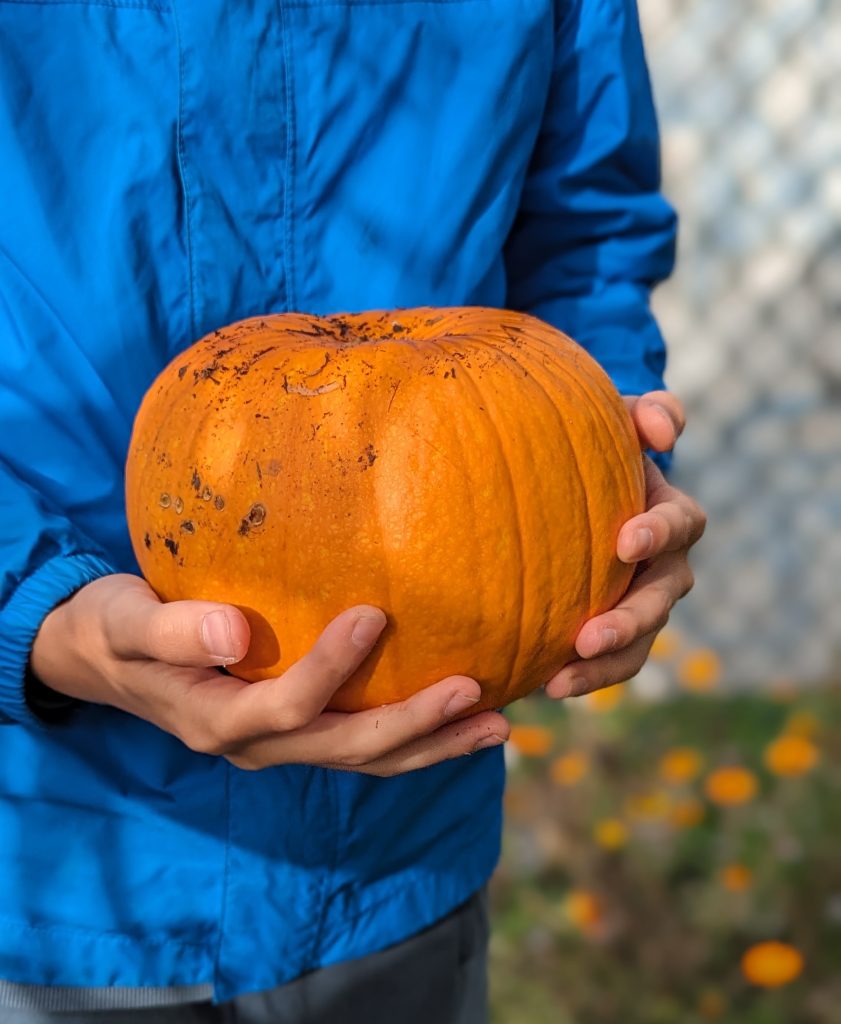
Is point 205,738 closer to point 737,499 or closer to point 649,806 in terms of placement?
point 649,806

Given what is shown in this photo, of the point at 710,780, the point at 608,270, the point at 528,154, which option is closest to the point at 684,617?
the point at 710,780

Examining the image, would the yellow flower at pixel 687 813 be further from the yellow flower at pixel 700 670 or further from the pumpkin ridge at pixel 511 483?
the pumpkin ridge at pixel 511 483

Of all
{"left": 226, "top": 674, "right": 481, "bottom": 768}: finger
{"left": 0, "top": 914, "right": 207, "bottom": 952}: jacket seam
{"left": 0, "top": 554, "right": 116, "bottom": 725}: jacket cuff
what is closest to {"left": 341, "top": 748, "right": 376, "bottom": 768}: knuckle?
{"left": 226, "top": 674, "right": 481, "bottom": 768}: finger

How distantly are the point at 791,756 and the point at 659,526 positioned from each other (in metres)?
2.30

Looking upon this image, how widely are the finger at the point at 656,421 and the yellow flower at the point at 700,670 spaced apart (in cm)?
254

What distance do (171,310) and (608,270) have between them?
0.69 metres

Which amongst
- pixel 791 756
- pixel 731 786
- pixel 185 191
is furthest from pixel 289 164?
pixel 791 756

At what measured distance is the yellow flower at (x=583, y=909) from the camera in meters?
2.86

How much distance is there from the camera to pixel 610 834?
121 inches

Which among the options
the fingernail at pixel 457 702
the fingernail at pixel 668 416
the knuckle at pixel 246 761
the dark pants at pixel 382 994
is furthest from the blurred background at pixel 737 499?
the fingernail at pixel 457 702

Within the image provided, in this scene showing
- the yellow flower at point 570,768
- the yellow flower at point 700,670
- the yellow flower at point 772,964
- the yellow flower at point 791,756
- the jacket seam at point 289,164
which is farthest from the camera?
the yellow flower at point 700,670

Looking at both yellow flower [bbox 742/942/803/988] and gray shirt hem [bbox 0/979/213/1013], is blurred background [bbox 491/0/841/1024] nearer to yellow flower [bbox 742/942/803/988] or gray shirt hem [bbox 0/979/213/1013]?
yellow flower [bbox 742/942/803/988]

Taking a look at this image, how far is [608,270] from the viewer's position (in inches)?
68.4

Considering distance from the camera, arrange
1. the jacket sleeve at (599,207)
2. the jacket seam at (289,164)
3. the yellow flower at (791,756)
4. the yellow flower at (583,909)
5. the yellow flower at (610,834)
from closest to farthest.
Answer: the jacket seam at (289,164) → the jacket sleeve at (599,207) → the yellow flower at (583,909) → the yellow flower at (610,834) → the yellow flower at (791,756)
